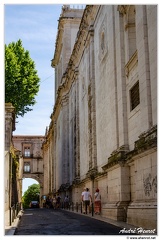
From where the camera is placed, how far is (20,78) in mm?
27203

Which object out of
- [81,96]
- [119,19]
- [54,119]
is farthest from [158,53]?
[54,119]

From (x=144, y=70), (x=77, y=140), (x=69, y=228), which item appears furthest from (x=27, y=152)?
(x=144, y=70)

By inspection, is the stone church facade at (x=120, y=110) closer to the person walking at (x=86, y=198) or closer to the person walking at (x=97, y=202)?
the person walking at (x=97, y=202)

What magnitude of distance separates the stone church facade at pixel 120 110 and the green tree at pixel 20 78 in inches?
128

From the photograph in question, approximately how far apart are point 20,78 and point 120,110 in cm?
1372

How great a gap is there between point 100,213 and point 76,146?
11.6 metres

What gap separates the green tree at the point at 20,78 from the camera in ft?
87.1

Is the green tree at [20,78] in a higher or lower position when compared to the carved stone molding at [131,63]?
higher

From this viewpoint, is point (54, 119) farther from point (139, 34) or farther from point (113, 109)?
point (139, 34)

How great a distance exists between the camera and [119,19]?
601 inches

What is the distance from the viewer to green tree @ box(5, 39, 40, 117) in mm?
26547

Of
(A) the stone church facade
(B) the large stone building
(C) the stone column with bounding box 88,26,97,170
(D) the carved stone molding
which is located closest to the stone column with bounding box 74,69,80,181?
(B) the large stone building

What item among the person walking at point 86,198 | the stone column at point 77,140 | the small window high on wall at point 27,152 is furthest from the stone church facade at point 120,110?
the small window high on wall at point 27,152

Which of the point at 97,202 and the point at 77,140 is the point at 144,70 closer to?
the point at 97,202
